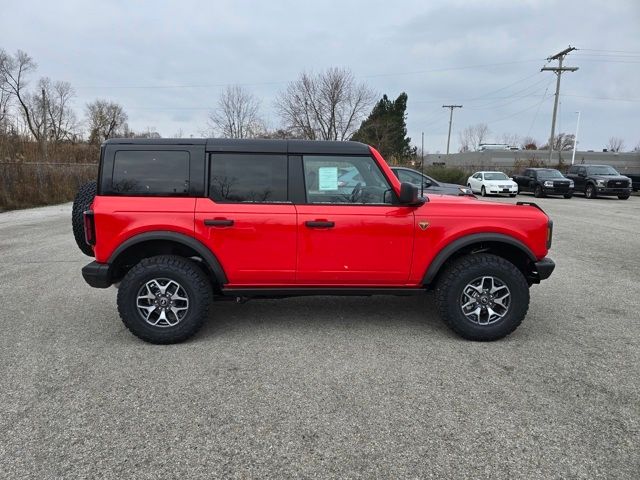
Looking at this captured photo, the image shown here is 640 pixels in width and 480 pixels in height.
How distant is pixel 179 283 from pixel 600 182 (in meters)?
24.4

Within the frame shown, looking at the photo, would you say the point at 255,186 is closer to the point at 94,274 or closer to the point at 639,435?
the point at 94,274

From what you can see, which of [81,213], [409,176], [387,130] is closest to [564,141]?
[387,130]

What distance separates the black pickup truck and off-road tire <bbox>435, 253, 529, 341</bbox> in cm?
2135

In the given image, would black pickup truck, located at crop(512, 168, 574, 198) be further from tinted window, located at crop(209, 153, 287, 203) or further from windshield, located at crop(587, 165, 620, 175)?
tinted window, located at crop(209, 153, 287, 203)

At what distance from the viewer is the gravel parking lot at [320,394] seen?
7.85 ft

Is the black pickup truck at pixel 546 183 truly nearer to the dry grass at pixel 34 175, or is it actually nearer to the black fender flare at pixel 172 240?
the dry grass at pixel 34 175

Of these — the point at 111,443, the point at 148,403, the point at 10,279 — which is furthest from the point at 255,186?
the point at 10,279

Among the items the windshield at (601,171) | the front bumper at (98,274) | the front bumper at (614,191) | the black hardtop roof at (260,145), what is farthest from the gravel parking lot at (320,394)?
the windshield at (601,171)

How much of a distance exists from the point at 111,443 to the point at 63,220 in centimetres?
1219

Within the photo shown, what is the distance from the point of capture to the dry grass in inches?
621

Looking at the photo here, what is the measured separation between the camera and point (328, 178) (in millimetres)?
4000

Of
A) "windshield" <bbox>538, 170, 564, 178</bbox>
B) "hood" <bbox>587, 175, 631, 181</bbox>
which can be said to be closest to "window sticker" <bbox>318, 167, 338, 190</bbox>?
"windshield" <bbox>538, 170, 564, 178</bbox>

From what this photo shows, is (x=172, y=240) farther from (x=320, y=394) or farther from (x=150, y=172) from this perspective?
(x=320, y=394)

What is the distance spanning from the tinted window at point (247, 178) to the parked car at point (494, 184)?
20904 mm
